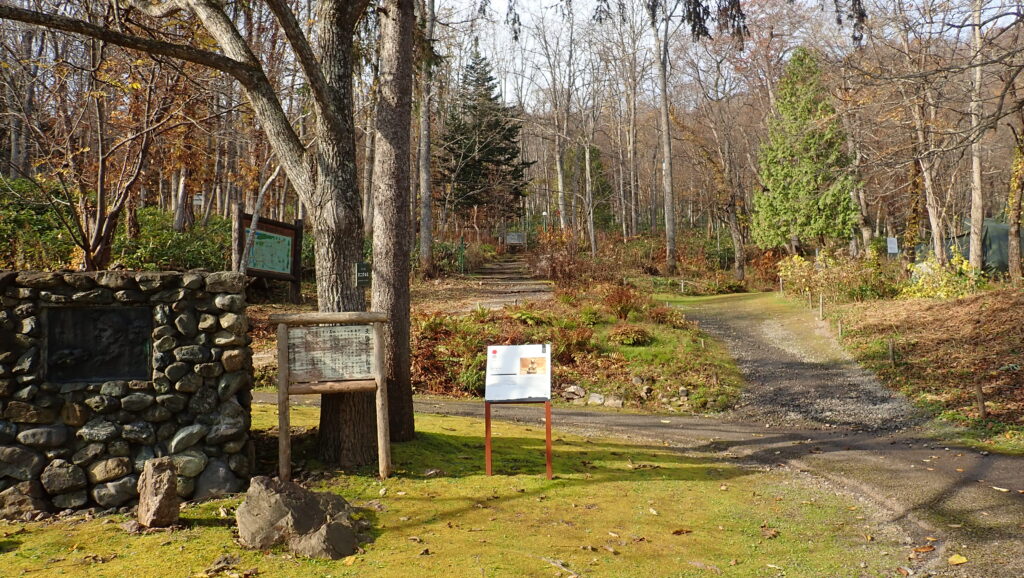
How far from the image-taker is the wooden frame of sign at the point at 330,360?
5.94 m

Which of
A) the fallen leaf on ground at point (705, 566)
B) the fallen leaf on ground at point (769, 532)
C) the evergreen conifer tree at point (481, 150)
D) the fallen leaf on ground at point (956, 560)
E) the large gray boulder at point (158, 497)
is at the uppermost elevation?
the evergreen conifer tree at point (481, 150)

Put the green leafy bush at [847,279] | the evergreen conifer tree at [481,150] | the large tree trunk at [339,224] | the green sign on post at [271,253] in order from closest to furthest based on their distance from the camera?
the large tree trunk at [339,224]
the green sign on post at [271,253]
the green leafy bush at [847,279]
the evergreen conifer tree at [481,150]

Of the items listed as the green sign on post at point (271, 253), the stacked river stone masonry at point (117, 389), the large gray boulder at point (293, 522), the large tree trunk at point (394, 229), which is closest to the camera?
the large gray boulder at point (293, 522)

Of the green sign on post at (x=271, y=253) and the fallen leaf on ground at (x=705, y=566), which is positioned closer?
the fallen leaf on ground at (x=705, y=566)

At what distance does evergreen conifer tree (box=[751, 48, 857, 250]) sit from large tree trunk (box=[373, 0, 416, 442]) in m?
17.9

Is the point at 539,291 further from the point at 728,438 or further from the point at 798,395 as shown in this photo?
the point at 728,438

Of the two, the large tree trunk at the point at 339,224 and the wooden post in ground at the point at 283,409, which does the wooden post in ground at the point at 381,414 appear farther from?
the wooden post in ground at the point at 283,409

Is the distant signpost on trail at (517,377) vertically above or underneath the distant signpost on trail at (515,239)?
underneath

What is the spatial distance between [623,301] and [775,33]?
19.2 metres

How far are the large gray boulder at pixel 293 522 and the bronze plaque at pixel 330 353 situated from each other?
1245mm

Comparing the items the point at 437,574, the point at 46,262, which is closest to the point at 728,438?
the point at 437,574

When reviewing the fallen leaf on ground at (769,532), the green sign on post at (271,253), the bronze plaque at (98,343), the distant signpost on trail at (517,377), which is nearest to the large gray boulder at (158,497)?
the bronze plaque at (98,343)

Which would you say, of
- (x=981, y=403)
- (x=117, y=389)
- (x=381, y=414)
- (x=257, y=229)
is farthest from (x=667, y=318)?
(x=117, y=389)

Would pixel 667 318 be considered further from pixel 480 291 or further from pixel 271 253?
pixel 271 253
